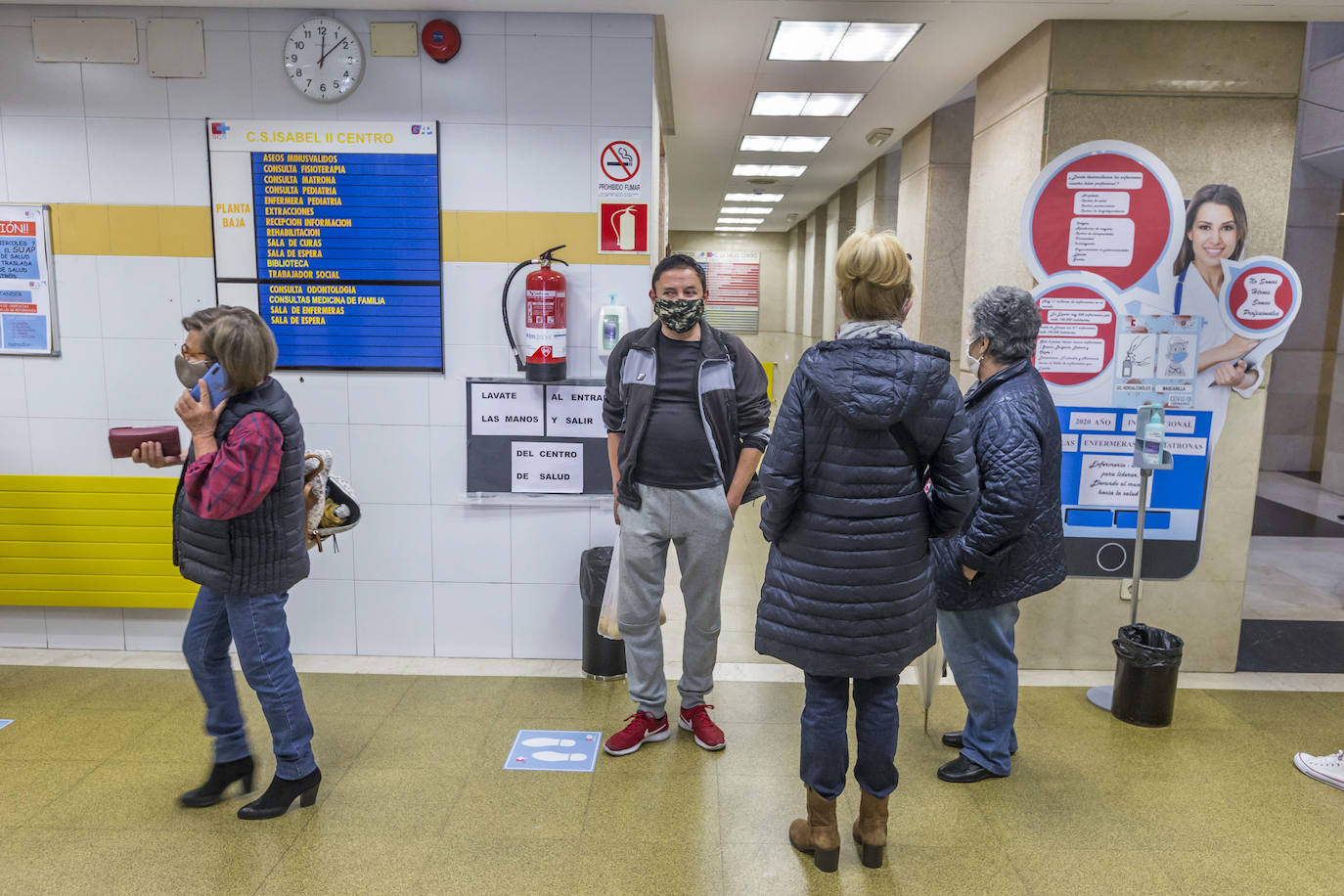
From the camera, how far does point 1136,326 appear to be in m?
3.71

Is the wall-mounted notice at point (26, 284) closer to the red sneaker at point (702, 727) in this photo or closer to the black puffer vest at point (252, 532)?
the black puffer vest at point (252, 532)

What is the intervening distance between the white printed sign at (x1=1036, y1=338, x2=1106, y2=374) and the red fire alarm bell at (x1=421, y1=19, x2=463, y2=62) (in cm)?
278

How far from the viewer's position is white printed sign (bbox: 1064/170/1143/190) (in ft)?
11.9

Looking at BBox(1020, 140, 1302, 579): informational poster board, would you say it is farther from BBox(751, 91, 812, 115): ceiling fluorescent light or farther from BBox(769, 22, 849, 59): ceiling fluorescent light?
BBox(751, 91, 812, 115): ceiling fluorescent light

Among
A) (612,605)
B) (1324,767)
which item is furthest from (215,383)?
(1324,767)

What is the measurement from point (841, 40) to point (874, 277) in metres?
2.63

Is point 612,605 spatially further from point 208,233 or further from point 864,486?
point 208,233

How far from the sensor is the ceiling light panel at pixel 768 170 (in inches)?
331

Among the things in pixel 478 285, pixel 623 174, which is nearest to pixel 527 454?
pixel 478 285

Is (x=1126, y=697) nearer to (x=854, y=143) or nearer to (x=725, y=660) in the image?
(x=725, y=660)

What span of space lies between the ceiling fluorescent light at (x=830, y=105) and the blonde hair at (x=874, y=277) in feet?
11.9

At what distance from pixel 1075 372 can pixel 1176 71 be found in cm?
131

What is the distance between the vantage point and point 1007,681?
9.37 feet

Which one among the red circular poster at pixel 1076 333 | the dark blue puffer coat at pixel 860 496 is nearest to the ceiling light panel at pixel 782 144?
the red circular poster at pixel 1076 333
